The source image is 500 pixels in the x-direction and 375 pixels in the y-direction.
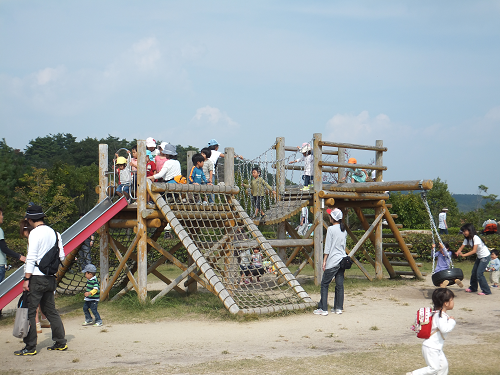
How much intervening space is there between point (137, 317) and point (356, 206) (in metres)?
6.53

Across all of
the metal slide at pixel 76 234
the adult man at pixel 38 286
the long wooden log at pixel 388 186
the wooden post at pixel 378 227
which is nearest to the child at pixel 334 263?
the long wooden log at pixel 388 186

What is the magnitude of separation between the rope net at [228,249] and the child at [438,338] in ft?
12.0

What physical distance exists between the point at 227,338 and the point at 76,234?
3278mm

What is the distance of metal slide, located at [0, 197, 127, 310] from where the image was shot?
7633 mm

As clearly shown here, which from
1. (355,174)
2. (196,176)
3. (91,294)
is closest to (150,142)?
(196,176)

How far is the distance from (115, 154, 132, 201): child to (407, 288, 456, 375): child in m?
6.19

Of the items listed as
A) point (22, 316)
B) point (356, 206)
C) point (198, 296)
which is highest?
point (356, 206)

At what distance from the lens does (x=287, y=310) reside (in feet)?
27.4

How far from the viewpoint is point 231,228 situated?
1023 cm

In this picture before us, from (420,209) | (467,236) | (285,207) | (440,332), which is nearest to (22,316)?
(440,332)

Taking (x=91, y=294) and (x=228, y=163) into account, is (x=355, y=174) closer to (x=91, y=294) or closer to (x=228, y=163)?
(x=228, y=163)

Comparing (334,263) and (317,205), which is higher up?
(317,205)

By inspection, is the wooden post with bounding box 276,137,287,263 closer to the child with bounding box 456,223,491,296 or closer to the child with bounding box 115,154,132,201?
the child with bounding box 115,154,132,201

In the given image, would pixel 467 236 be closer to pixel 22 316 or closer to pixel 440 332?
pixel 440 332
